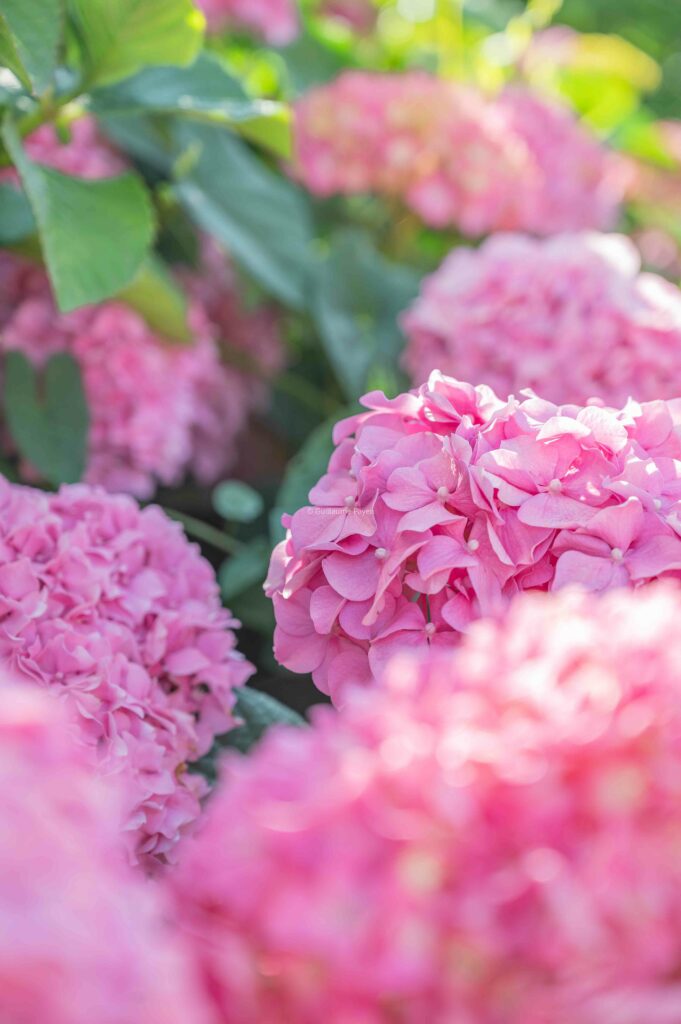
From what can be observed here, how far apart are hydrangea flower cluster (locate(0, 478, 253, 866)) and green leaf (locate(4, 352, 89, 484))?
0.19 meters

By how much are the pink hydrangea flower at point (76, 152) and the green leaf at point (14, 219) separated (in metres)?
0.04

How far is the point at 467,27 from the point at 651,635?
1260 millimetres

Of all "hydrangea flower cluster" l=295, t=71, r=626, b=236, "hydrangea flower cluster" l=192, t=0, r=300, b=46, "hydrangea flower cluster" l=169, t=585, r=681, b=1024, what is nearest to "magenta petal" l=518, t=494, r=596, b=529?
"hydrangea flower cluster" l=169, t=585, r=681, b=1024

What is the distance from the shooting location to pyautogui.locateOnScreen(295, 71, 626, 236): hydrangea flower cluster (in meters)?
1.01

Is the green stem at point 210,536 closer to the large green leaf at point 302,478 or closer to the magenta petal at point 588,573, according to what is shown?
the large green leaf at point 302,478

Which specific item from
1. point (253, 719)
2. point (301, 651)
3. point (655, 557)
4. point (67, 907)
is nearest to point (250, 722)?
point (253, 719)

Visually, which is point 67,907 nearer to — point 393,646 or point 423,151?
point 393,646

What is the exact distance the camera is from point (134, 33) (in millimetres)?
653

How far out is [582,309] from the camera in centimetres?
78

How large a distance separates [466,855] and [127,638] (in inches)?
11.1

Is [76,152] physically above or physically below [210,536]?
above

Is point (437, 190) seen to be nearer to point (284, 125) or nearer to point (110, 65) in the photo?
point (284, 125)

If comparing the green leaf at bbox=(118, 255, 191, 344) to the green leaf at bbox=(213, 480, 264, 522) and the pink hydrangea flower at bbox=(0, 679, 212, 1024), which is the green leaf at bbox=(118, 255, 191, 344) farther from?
the pink hydrangea flower at bbox=(0, 679, 212, 1024)

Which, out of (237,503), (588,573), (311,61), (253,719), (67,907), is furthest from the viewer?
(311,61)
